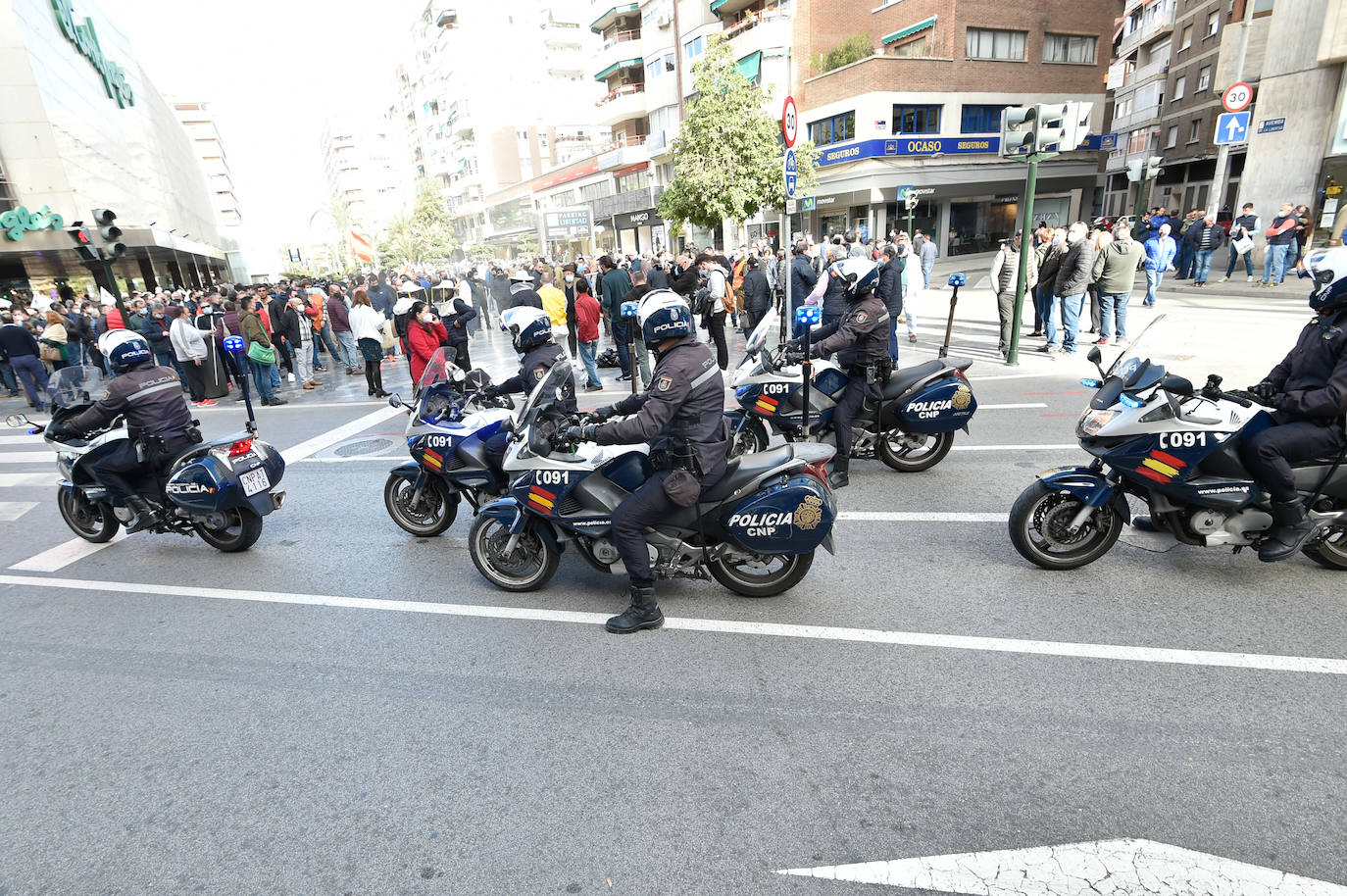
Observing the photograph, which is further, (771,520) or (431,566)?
(431,566)

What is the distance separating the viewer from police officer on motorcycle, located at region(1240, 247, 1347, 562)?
391 centimetres

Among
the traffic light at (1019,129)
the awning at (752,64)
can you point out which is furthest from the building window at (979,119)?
the traffic light at (1019,129)

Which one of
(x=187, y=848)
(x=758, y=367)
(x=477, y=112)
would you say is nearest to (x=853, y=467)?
(x=758, y=367)

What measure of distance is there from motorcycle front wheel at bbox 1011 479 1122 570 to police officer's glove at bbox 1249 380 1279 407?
3.38ft

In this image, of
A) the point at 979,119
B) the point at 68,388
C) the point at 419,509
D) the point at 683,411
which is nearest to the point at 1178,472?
the point at 683,411

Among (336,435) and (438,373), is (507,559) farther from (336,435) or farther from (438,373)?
(336,435)

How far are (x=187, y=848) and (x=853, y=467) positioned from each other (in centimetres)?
595

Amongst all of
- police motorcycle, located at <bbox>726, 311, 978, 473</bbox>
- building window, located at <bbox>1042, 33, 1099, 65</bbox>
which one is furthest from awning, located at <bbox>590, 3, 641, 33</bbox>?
police motorcycle, located at <bbox>726, 311, 978, 473</bbox>

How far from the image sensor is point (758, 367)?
7.18 meters

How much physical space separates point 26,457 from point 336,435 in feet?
14.7

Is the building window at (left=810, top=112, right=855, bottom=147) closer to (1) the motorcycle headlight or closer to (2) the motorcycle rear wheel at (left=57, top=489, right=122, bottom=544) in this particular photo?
(1) the motorcycle headlight

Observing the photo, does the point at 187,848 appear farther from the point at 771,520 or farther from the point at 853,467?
the point at 853,467

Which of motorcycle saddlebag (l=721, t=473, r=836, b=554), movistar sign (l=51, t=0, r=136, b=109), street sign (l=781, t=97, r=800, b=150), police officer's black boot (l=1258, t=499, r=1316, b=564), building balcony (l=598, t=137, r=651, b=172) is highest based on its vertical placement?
movistar sign (l=51, t=0, r=136, b=109)

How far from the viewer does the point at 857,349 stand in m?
6.49
